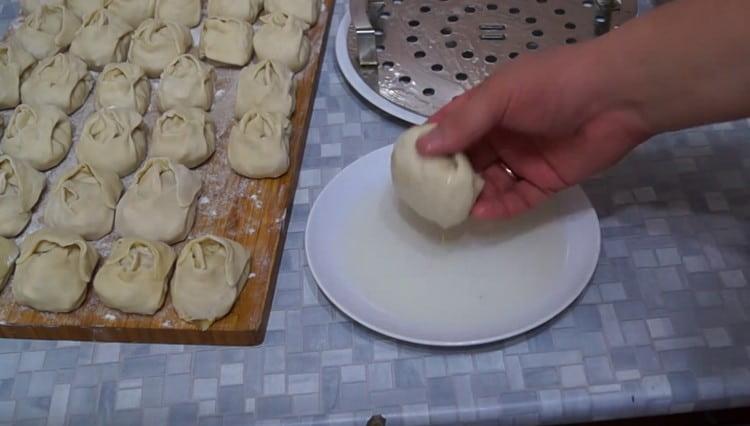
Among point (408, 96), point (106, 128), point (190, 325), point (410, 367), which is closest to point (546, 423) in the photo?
point (410, 367)

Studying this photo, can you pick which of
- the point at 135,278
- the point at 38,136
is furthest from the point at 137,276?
the point at 38,136

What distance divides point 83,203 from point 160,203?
114mm

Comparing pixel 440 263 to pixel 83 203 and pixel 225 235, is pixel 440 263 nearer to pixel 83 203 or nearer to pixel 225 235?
pixel 225 235

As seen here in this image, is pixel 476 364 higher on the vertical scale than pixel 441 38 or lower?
lower

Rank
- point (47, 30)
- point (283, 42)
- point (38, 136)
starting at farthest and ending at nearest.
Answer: point (47, 30)
point (283, 42)
point (38, 136)

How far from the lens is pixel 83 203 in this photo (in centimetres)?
98

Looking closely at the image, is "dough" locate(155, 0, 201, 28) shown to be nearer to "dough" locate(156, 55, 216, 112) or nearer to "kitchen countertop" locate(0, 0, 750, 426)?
"dough" locate(156, 55, 216, 112)

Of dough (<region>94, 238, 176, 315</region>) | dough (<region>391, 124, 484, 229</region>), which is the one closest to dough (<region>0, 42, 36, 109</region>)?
dough (<region>94, 238, 176, 315</region>)

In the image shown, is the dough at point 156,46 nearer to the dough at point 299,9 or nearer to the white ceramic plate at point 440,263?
the dough at point 299,9

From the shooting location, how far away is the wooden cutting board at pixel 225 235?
87 centimetres

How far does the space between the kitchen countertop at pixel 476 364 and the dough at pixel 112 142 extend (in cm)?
30

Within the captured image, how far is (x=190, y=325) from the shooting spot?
871 millimetres

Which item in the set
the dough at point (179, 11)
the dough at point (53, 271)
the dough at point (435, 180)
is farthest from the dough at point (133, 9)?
the dough at point (435, 180)

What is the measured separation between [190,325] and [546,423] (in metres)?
0.45
